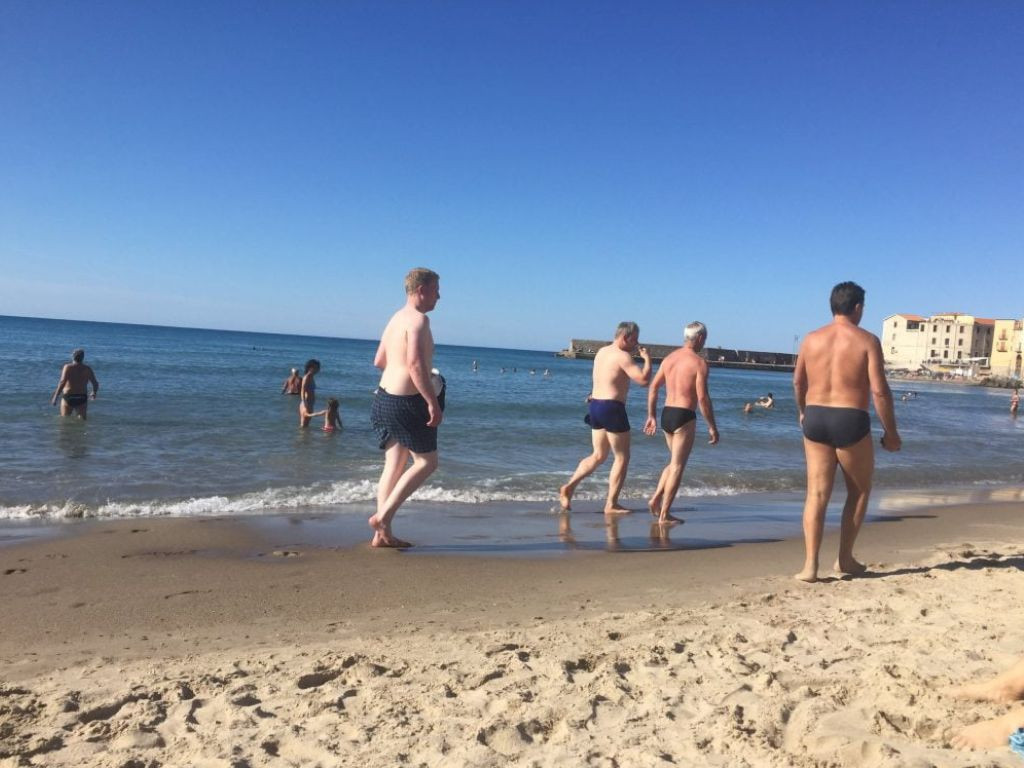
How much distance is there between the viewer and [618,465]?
253 inches

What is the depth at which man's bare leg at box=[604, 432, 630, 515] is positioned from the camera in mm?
6234

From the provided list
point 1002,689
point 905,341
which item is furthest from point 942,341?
point 1002,689

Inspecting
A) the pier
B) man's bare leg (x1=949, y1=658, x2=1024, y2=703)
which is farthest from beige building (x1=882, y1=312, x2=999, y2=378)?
man's bare leg (x1=949, y1=658, x2=1024, y2=703)

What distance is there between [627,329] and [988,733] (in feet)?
14.5

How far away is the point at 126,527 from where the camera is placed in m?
5.52

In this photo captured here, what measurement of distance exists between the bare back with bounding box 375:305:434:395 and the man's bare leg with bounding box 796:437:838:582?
2.49 m

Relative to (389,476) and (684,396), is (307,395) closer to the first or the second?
(389,476)

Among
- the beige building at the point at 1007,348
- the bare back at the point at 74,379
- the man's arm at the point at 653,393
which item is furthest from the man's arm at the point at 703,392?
the beige building at the point at 1007,348

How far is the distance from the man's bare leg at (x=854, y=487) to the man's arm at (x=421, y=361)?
8.50 ft

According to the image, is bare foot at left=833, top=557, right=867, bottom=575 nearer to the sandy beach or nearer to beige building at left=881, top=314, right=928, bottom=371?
the sandy beach

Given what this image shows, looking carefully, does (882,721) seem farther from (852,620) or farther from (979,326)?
(979,326)

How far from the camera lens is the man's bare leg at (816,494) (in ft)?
14.0

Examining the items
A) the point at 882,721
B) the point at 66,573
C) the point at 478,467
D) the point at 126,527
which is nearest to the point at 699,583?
the point at 882,721

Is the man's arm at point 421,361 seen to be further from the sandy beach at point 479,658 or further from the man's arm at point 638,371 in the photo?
the man's arm at point 638,371
